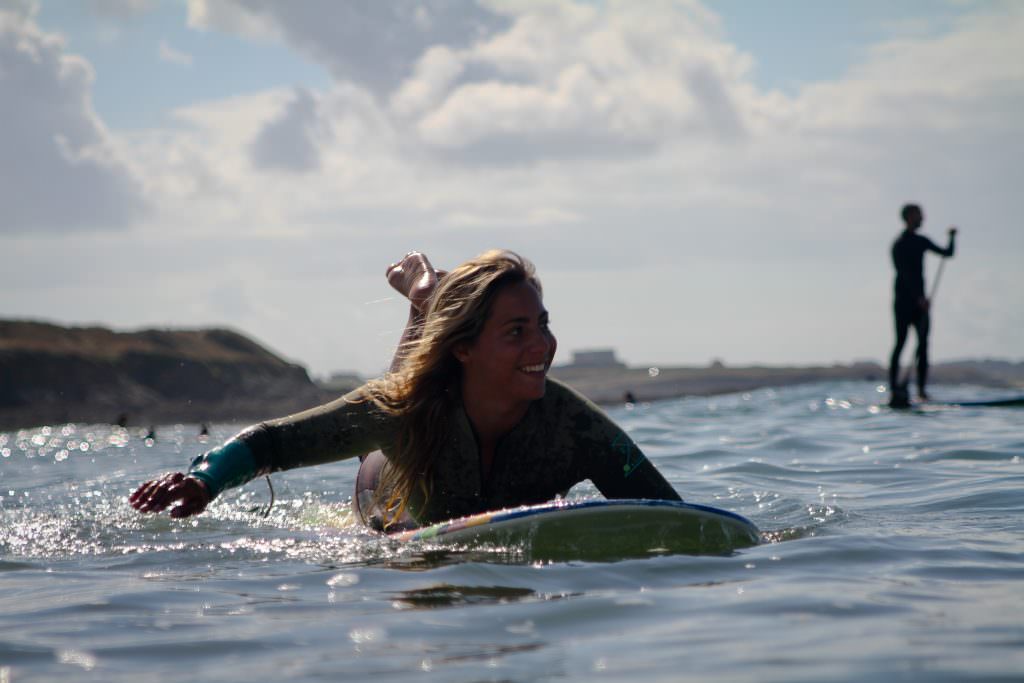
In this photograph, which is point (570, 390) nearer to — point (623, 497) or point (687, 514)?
point (623, 497)

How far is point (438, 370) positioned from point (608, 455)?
852mm

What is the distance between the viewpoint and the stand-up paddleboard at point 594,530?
4.86 meters

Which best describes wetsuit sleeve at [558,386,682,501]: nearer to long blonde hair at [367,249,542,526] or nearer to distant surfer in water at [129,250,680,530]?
distant surfer in water at [129,250,680,530]

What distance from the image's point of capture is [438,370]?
5.42m

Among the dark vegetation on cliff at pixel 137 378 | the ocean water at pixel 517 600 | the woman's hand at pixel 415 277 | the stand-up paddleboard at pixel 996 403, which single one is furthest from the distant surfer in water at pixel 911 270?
the dark vegetation on cliff at pixel 137 378

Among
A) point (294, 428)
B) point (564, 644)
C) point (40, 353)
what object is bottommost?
point (564, 644)

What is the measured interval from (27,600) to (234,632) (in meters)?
Answer: 1.17

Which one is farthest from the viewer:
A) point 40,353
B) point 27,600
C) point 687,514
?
point 40,353

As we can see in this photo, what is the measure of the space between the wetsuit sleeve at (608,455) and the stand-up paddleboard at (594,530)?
439 mm

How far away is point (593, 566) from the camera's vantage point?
15.2ft

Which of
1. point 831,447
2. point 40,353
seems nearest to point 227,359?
point 40,353

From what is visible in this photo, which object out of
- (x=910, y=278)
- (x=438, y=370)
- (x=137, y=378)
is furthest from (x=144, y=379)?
(x=438, y=370)

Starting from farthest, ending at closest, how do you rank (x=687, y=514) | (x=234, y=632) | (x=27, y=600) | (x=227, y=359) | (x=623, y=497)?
(x=227, y=359) < (x=623, y=497) < (x=687, y=514) < (x=27, y=600) < (x=234, y=632)

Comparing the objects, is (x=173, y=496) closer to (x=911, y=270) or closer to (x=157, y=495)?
(x=157, y=495)
